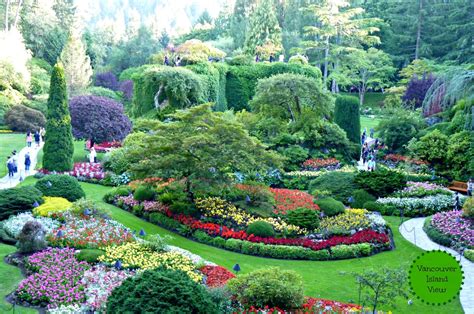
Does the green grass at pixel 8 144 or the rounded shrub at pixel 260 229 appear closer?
the rounded shrub at pixel 260 229

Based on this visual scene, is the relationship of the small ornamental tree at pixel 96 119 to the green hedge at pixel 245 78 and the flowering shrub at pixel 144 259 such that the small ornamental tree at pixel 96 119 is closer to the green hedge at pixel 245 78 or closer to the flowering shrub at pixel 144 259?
the green hedge at pixel 245 78

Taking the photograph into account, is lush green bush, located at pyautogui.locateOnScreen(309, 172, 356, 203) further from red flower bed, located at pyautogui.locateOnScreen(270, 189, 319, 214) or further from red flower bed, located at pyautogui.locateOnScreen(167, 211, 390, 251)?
red flower bed, located at pyautogui.locateOnScreen(167, 211, 390, 251)

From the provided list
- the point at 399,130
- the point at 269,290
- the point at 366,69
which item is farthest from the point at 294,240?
the point at 366,69

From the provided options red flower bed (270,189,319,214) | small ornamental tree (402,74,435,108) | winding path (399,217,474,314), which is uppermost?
small ornamental tree (402,74,435,108)

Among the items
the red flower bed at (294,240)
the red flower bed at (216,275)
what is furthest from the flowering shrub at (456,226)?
the red flower bed at (216,275)

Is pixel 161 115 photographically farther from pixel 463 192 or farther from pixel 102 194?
pixel 463 192

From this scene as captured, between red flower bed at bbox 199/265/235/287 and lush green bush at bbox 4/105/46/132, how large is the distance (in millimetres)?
28284

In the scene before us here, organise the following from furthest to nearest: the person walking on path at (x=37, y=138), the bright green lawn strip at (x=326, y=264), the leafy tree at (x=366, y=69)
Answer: the leafy tree at (x=366, y=69)
the person walking on path at (x=37, y=138)
the bright green lawn strip at (x=326, y=264)

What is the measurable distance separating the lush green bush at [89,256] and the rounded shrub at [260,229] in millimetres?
5557

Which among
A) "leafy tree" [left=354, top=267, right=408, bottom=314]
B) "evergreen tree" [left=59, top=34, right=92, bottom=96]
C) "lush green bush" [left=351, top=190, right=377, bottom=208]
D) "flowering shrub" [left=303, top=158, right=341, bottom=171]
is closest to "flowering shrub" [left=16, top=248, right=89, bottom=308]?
"leafy tree" [left=354, top=267, right=408, bottom=314]

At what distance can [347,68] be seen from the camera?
5916 centimetres

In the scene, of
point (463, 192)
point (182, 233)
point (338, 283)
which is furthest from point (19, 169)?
point (463, 192)

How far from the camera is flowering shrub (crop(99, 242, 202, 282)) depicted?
53.3 ft

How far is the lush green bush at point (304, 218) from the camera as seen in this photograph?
2119 cm
